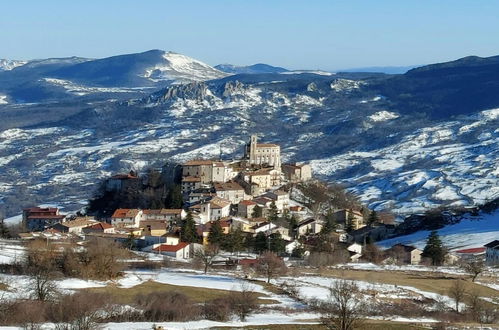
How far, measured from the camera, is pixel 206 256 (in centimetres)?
6131

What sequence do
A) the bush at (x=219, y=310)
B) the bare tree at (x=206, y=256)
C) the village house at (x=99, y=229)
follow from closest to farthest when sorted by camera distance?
the bush at (x=219, y=310) → the bare tree at (x=206, y=256) → the village house at (x=99, y=229)

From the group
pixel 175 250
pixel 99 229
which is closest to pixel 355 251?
pixel 175 250

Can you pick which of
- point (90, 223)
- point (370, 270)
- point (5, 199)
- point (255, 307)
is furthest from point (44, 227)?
point (5, 199)

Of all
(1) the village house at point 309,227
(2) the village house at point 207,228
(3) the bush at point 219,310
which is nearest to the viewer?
(3) the bush at point 219,310

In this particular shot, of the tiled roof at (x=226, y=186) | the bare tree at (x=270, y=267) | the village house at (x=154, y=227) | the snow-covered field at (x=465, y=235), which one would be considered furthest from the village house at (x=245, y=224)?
the bare tree at (x=270, y=267)

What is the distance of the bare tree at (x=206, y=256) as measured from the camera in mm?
60734

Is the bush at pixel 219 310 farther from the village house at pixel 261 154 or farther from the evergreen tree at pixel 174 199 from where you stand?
the village house at pixel 261 154

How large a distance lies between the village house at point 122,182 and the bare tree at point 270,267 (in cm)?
3363

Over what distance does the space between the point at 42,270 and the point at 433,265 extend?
116 feet

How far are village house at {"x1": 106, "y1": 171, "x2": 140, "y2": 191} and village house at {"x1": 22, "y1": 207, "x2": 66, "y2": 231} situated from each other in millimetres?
6688

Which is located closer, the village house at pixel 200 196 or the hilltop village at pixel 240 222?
the hilltop village at pixel 240 222

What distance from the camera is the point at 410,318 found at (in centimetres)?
4372

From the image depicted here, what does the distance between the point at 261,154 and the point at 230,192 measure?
775 inches

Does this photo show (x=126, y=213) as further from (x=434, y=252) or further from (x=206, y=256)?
(x=434, y=252)
